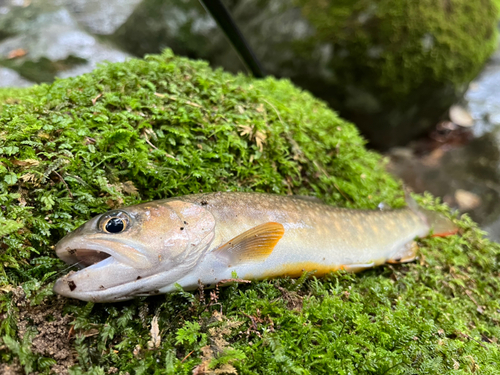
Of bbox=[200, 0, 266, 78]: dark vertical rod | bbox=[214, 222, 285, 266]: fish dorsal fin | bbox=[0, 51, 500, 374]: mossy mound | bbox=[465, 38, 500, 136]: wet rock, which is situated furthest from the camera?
bbox=[465, 38, 500, 136]: wet rock

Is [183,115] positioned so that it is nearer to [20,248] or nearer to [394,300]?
[20,248]

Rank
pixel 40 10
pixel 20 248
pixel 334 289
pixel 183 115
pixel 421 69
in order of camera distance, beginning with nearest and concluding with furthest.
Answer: pixel 20 248, pixel 334 289, pixel 183 115, pixel 421 69, pixel 40 10

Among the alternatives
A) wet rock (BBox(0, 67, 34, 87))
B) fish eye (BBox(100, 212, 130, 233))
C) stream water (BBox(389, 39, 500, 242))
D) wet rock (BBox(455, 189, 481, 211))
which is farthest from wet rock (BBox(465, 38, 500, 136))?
wet rock (BBox(0, 67, 34, 87))

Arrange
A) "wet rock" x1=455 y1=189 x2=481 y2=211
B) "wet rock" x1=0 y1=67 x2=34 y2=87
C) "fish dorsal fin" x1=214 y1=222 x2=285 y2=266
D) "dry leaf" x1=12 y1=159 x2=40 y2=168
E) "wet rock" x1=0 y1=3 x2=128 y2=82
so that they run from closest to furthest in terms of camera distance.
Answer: "fish dorsal fin" x1=214 y1=222 x2=285 y2=266 → "dry leaf" x1=12 y1=159 x2=40 y2=168 → "wet rock" x1=0 y1=67 x2=34 y2=87 → "wet rock" x1=455 y1=189 x2=481 y2=211 → "wet rock" x1=0 y1=3 x2=128 y2=82

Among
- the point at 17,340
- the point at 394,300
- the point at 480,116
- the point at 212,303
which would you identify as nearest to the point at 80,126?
the point at 17,340

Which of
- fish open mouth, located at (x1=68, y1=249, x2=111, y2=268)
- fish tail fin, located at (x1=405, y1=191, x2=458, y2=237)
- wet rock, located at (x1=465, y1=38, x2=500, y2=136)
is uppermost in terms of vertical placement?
fish open mouth, located at (x1=68, y1=249, x2=111, y2=268)

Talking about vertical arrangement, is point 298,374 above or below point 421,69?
above

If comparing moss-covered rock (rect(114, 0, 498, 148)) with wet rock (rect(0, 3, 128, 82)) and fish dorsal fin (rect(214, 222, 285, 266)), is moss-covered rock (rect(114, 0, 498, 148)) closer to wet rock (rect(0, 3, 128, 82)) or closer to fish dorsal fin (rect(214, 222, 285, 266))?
wet rock (rect(0, 3, 128, 82))

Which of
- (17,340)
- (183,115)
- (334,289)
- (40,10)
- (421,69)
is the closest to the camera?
(17,340)
